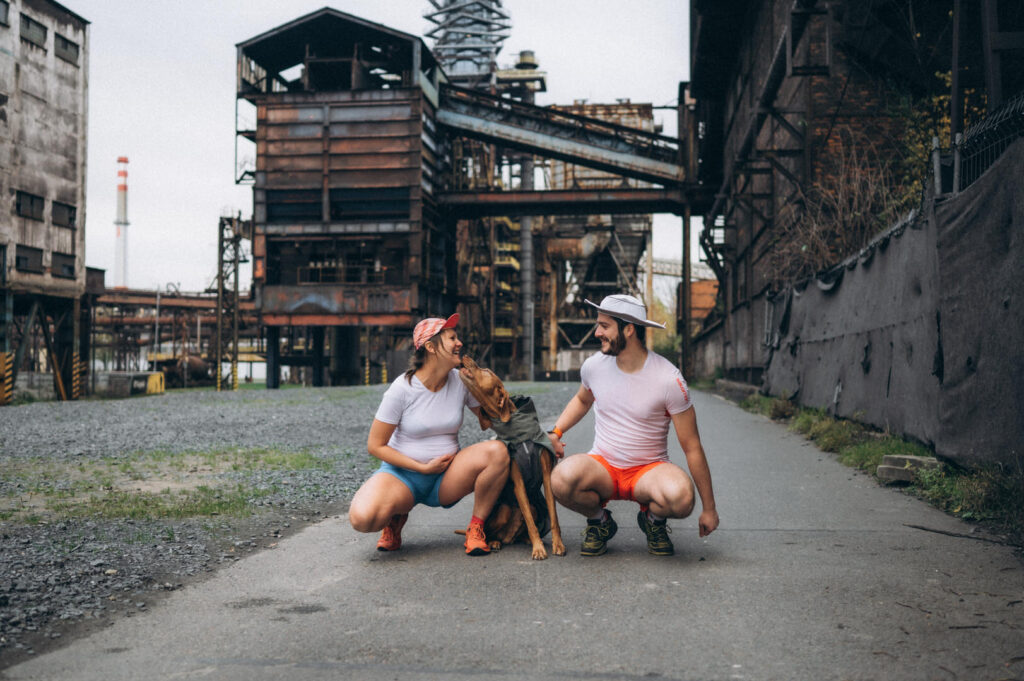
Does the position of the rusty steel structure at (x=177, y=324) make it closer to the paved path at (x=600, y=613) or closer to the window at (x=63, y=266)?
the window at (x=63, y=266)

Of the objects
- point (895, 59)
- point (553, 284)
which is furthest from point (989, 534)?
point (553, 284)

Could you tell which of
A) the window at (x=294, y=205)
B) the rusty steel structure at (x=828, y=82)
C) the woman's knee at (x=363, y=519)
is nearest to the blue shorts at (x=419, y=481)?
the woman's knee at (x=363, y=519)

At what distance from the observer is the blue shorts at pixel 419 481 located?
492cm

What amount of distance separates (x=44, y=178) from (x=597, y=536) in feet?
97.8

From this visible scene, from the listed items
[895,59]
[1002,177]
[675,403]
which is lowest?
[675,403]

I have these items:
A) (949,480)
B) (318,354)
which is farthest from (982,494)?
(318,354)

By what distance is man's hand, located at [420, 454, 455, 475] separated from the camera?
482 cm

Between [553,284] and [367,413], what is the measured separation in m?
39.8

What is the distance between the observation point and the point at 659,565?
15.1ft

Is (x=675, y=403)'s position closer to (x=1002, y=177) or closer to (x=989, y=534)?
(x=989, y=534)

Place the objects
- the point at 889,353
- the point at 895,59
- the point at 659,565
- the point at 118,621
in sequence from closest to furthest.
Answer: the point at 118,621 → the point at 659,565 → the point at 889,353 → the point at 895,59

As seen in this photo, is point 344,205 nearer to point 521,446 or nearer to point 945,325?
point 945,325

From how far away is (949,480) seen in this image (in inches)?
256

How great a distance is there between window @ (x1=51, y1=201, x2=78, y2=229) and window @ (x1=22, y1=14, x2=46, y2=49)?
524 centimetres
